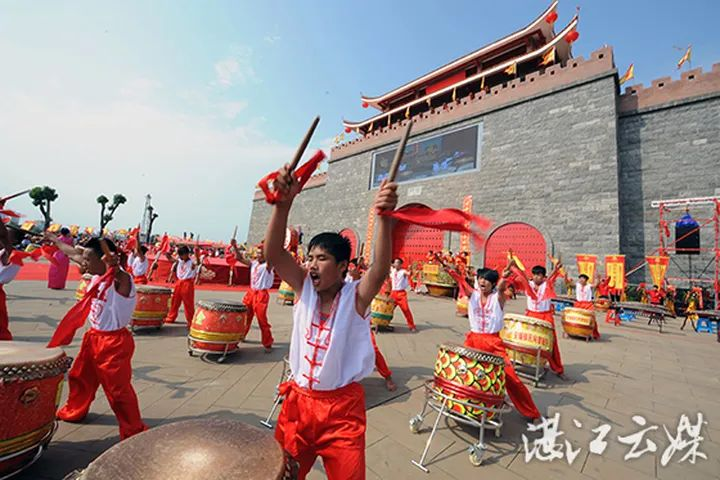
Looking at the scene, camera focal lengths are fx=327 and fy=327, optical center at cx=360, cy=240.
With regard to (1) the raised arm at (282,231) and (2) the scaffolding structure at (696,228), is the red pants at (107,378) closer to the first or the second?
(1) the raised arm at (282,231)

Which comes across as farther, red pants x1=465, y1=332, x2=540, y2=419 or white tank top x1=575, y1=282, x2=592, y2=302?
white tank top x1=575, y1=282, x2=592, y2=302

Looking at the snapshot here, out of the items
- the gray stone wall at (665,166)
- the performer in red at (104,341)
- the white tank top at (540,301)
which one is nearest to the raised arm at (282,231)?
the performer in red at (104,341)

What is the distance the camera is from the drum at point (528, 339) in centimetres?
464

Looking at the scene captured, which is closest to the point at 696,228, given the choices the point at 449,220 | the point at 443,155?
the point at 443,155

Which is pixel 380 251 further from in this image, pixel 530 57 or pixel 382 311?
pixel 530 57

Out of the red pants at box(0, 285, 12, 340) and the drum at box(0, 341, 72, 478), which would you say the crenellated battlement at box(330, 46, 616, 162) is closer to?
the red pants at box(0, 285, 12, 340)

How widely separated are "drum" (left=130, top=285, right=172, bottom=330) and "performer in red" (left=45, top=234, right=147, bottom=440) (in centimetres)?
311

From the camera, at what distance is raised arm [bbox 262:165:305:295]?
1.43 meters

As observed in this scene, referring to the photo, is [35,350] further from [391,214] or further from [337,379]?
[391,214]

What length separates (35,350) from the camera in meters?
2.22

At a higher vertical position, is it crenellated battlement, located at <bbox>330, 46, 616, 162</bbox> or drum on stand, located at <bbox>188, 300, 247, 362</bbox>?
crenellated battlement, located at <bbox>330, 46, 616, 162</bbox>

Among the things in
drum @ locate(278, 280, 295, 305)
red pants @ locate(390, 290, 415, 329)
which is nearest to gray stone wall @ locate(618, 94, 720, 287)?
red pants @ locate(390, 290, 415, 329)

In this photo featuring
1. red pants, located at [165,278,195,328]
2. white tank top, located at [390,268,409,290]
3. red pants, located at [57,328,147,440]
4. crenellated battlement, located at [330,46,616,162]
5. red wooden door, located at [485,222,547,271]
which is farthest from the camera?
red wooden door, located at [485,222,547,271]

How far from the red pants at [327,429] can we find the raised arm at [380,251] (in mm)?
455
